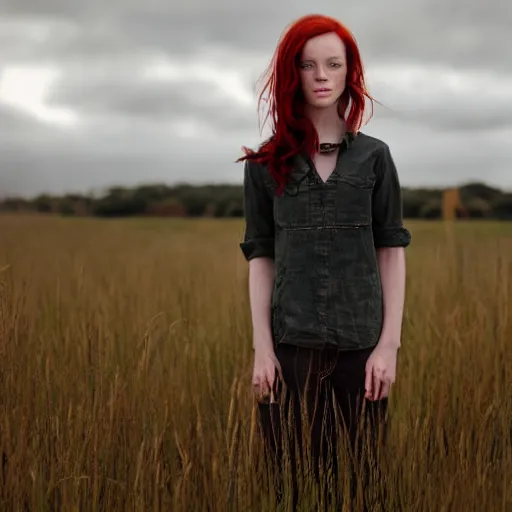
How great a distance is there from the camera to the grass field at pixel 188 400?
1.75m

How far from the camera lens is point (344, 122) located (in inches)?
69.6

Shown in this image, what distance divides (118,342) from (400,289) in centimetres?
137

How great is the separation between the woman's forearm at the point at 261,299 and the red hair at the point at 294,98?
0.64ft

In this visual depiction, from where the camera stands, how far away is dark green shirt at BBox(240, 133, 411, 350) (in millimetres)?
1678

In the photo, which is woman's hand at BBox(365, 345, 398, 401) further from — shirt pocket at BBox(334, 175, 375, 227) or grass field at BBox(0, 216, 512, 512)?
shirt pocket at BBox(334, 175, 375, 227)

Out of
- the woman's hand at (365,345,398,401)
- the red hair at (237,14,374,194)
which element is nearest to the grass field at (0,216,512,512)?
the woman's hand at (365,345,398,401)

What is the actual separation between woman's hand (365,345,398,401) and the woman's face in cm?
58

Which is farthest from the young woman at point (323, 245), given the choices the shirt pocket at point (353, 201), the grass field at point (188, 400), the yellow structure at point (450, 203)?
the yellow structure at point (450, 203)

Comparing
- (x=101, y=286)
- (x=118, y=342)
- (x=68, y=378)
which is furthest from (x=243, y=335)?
(x=101, y=286)

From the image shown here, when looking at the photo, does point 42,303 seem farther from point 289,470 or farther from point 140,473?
point 289,470

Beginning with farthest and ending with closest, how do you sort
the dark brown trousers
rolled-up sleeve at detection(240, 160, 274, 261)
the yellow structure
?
1. the yellow structure
2. rolled-up sleeve at detection(240, 160, 274, 261)
3. the dark brown trousers

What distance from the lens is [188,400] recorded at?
225 cm

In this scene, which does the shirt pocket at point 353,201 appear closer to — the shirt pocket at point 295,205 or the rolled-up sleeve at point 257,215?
the shirt pocket at point 295,205

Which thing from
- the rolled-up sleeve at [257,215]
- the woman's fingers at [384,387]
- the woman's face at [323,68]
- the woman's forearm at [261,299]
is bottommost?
the woman's fingers at [384,387]
